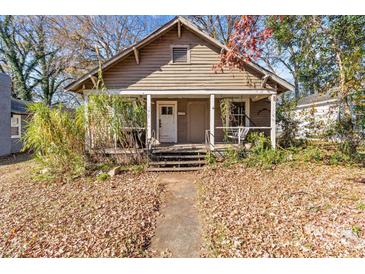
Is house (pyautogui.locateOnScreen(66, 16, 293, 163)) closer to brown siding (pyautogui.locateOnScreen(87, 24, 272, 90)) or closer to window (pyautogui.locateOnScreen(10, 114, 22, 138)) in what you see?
brown siding (pyautogui.locateOnScreen(87, 24, 272, 90))

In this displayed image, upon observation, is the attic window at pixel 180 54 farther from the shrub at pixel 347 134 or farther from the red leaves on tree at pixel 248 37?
the shrub at pixel 347 134

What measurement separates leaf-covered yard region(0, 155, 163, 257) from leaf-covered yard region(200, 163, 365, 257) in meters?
1.28

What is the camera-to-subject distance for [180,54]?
8445mm

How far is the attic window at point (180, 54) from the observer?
8.41 m

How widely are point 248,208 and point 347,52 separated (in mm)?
7851

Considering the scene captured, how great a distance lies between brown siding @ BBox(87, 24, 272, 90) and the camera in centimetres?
823

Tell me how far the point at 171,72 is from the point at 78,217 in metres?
6.34

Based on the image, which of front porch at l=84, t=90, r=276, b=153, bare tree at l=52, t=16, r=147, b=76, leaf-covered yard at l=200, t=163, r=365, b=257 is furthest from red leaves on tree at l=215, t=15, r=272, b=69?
bare tree at l=52, t=16, r=147, b=76

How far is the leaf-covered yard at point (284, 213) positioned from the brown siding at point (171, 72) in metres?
3.96

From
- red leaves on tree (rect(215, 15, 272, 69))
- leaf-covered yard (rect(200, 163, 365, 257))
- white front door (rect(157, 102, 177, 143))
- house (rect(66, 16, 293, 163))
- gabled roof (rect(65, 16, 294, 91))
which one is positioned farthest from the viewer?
white front door (rect(157, 102, 177, 143))

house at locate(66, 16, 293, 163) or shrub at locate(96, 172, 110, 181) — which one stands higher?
house at locate(66, 16, 293, 163)

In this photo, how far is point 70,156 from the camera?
259 inches

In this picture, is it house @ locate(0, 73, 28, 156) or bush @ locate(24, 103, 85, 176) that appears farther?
house @ locate(0, 73, 28, 156)
